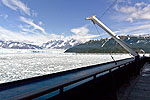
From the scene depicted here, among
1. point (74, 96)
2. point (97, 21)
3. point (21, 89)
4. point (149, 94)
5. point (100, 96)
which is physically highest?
point (97, 21)

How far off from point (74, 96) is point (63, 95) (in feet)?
1.48

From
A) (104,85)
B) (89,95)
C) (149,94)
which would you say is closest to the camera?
(89,95)

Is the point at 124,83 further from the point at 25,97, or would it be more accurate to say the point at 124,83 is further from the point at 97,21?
the point at 97,21

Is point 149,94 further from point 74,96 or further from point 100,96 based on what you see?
point 74,96

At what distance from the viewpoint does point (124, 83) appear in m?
6.89

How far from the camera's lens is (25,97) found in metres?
1.51

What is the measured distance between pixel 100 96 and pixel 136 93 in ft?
6.73

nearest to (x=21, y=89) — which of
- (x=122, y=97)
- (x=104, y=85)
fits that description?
(x=104, y=85)

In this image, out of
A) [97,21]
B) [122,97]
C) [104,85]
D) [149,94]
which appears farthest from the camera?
[97,21]

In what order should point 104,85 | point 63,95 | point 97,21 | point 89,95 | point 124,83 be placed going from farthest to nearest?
point 97,21
point 124,83
point 104,85
point 89,95
point 63,95

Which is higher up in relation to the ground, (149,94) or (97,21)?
(97,21)

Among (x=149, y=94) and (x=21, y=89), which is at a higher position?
(x=21, y=89)

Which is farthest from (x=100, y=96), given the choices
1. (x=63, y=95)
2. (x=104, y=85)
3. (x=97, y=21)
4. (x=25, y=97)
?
(x=97, y=21)

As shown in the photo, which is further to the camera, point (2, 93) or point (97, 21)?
point (97, 21)
